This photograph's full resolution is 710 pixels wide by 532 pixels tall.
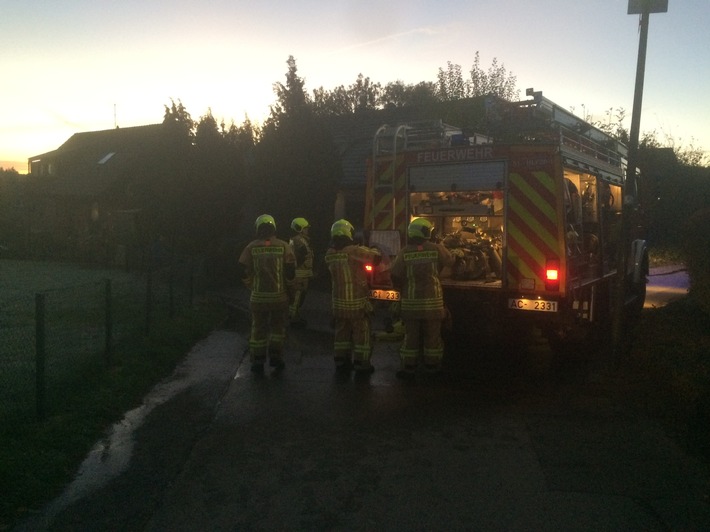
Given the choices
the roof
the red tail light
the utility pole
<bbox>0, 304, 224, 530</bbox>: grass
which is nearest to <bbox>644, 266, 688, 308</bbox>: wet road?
the utility pole

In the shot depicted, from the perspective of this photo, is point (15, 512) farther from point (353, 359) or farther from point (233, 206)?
point (233, 206)

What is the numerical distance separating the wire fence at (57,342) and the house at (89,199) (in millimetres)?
17269

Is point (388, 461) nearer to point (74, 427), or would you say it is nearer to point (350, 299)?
point (74, 427)

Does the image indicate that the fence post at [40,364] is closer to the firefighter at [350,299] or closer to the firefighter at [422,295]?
the firefighter at [350,299]

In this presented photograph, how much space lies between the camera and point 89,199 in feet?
114

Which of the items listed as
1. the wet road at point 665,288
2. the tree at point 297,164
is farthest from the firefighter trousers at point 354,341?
the tree at point 297,164

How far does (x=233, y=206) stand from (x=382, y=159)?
416 inches

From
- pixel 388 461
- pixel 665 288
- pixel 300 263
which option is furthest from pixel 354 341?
pixel 665 288

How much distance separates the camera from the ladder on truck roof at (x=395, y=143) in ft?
30.1

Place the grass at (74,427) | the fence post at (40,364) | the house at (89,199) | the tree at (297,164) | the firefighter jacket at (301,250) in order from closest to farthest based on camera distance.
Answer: the grass at (74,427), the fence post at (40,364), the firefighter jacket at (301,250), the tree at (297,164), the house at (89,199)

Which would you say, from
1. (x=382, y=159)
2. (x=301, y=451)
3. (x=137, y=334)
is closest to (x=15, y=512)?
(x=301, y=451)

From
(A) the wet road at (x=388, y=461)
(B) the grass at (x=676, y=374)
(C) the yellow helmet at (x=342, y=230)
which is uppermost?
(C) the yellow helmet at (x=342, y=230)

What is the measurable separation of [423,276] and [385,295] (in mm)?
1243

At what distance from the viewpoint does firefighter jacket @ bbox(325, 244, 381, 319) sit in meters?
8.26
